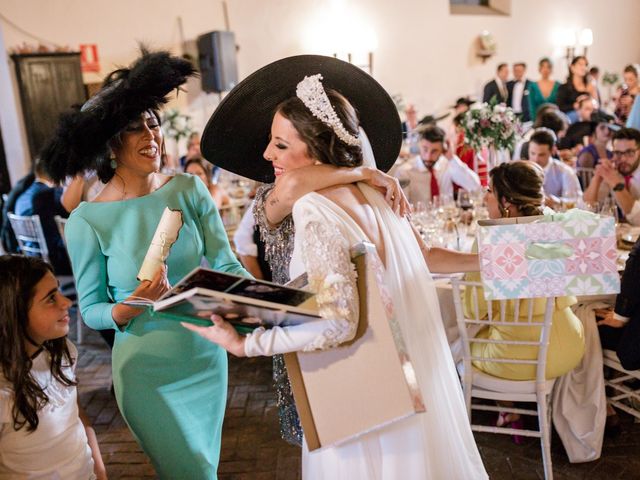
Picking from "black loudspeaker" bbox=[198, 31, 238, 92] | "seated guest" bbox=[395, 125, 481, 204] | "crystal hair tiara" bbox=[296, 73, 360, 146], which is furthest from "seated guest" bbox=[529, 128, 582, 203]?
"black loudspeaker" bbox=[198, 31, 238, 92]

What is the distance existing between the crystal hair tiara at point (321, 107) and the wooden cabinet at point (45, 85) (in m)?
7.08

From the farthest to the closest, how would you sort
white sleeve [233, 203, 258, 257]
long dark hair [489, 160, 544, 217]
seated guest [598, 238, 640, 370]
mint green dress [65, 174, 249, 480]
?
1. white sleeve [233, 203, 258, 257]
2. long dark hair [489, 160, 544, 217]
3. seated guest [598, 238, 640, 370]
4. mint green dress [65, 174, 249, 480]

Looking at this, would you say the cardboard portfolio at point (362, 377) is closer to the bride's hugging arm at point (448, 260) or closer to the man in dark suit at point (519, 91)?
the bride's hugging arm at point (448, 260)

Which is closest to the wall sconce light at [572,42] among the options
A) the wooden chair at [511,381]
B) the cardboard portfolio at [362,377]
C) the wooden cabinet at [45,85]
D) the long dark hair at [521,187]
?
the wooden cabinet at [45,85]

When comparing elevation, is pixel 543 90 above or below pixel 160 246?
above

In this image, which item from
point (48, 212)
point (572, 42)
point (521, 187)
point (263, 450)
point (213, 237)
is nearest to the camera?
point (213, 237)

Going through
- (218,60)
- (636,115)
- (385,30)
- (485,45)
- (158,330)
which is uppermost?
(385,30)

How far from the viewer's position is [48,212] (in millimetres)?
4785

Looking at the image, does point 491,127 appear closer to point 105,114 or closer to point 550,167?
point 550,167

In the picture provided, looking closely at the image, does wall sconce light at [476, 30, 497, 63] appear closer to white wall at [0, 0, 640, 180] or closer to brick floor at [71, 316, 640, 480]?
white wall at [0, 0, 640, 180]

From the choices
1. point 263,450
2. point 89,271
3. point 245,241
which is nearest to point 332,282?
point 89,271

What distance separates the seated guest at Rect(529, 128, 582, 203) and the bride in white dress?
3.20 metres

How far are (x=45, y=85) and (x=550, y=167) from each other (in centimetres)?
663

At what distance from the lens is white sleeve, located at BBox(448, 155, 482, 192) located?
16.4ft
